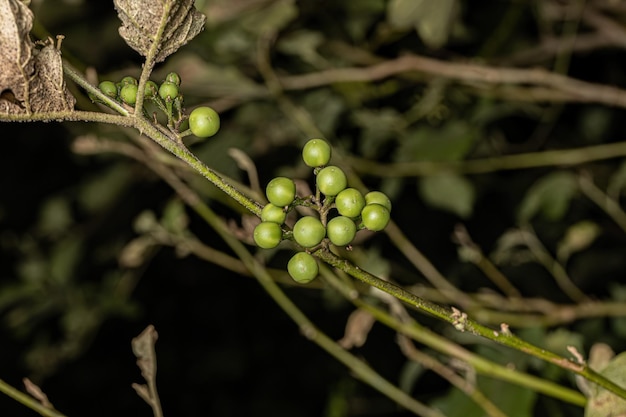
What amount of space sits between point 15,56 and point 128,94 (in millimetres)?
93

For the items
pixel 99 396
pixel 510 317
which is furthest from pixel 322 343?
pixel 99 396

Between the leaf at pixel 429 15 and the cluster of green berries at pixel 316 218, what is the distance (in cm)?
89

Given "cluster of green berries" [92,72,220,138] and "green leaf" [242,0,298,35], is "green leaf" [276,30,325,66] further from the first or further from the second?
"cluster of green berries" [92,72,220,138]

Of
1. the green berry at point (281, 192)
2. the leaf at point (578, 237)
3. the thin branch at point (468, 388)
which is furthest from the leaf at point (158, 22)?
the leaf at point (578, 237)

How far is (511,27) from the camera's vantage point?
5.93 ft

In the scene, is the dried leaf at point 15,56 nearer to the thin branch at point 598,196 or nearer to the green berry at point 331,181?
the green berry at point 331,181

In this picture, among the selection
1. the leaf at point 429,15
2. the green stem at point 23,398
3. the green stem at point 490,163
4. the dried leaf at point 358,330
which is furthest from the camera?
the green stem at point 490,163

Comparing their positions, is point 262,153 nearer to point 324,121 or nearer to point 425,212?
point 324,121

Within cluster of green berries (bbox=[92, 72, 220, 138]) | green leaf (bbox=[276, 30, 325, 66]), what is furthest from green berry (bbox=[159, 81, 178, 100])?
green leaf (bbox=[276, 30, 325, 66])

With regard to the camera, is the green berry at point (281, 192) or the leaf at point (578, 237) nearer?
the green berry at point (281, 192)

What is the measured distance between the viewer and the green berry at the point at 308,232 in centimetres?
60

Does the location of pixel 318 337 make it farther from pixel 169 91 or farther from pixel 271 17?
pixel 271 17

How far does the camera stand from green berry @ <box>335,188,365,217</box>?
652mm

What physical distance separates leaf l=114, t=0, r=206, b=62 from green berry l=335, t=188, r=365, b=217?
175 millimetres
